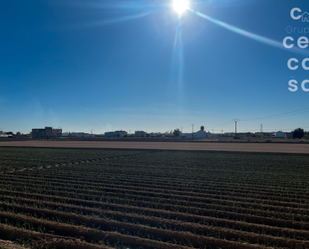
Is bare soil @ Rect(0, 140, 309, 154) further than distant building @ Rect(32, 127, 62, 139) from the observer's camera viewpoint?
No

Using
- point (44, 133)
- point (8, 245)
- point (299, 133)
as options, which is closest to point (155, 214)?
point (8, 245)

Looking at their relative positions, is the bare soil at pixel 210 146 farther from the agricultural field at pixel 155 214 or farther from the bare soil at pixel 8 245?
the bare soil at pixel 8 245

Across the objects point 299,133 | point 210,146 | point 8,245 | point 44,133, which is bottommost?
point 8,245

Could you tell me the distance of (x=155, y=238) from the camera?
5727 millimetres

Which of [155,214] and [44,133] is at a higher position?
[44,133]

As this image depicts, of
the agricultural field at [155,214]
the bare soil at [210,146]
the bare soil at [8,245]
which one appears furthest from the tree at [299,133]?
the bare soil at [8,245]

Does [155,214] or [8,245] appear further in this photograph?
[155,214]

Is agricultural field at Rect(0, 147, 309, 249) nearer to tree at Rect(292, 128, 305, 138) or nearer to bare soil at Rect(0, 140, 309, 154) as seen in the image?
bare soil at Rect(0, 140, 309, 154)

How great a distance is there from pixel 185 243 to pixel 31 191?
26.2 ft

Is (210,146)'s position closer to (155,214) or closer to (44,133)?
(155,214)

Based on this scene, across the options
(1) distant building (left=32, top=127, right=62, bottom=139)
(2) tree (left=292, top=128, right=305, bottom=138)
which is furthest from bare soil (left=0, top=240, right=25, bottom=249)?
(1) distant building (left=32, top=127, right=62, bottom=139)

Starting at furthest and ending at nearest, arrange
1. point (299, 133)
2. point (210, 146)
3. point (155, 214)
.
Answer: point (299, 133) → point (210, 146) → point (155, 214)

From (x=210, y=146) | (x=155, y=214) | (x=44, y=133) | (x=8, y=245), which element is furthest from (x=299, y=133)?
(x=44, y=133)

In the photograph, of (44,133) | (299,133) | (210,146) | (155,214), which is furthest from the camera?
(44,133)
